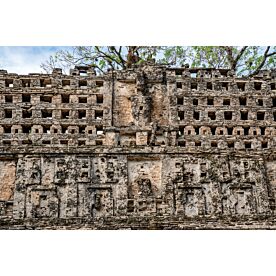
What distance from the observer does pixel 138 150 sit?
39.5ft

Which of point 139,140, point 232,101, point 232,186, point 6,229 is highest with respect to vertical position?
point 232,101

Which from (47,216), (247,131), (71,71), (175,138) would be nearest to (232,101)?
(247,131)

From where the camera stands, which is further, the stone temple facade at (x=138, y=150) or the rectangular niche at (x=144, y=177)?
the rectangular niche at (x=144, y=177)

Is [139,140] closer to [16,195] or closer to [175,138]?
[175,138]

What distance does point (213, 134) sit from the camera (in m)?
12.7

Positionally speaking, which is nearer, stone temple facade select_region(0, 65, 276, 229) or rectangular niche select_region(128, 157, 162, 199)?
stone temple facade select_region(0, 65, 276, 229)

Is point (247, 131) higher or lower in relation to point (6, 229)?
higher

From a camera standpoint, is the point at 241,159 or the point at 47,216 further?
the point at 241,159

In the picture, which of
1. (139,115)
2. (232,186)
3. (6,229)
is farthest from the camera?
(139,115)

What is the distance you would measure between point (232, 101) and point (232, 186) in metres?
2.07

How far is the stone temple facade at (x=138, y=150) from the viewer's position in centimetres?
1130

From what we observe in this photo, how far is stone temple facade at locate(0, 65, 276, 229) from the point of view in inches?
445

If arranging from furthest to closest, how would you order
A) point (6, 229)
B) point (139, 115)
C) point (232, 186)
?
point (139, 115) < point (232, 186) < point (6, 229)

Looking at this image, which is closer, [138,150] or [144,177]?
[144,177]
